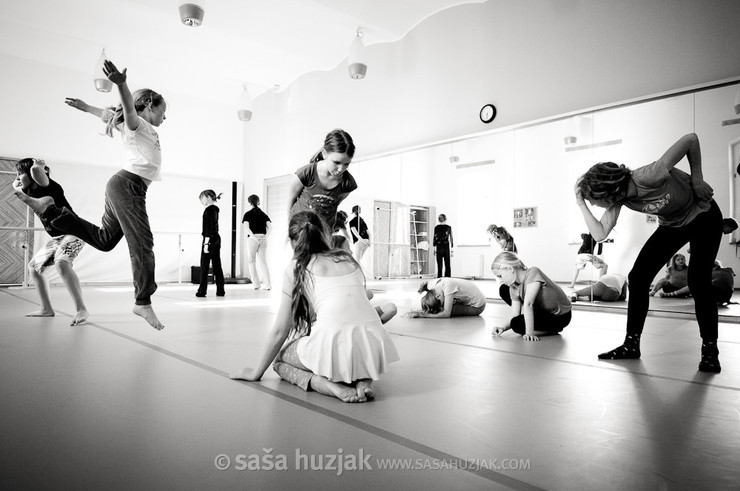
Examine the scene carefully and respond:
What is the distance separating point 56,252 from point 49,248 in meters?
0.10

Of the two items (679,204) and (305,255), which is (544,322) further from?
(305,255)

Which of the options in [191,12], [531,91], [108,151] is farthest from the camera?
[108,151]

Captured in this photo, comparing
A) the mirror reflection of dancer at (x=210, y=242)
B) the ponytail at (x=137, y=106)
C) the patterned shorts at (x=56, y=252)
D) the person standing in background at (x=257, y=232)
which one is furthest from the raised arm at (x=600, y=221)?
the person standing in background at (x=257, y=232)

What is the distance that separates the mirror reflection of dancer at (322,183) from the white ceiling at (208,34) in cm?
443

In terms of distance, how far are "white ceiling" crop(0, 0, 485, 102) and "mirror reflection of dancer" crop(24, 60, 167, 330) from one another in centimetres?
448

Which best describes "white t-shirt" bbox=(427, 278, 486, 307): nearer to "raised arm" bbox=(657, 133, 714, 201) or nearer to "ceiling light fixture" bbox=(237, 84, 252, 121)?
"raised arm" bbox=(657, 133, 714, 201)

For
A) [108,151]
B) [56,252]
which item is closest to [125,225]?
[56,252]

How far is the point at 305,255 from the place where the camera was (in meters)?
1.78

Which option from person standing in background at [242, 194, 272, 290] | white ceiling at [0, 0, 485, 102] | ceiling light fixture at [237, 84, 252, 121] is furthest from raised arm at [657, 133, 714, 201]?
ceiling light fixture at [237, 84, 252, 121]

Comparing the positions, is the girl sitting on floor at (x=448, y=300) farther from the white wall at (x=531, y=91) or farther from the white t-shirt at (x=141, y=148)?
the white wall at (x=531, y=91)

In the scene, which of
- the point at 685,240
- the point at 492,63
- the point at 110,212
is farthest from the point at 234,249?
the point at 685,240

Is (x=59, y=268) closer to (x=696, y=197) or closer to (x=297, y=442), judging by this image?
(x=297, y=442)

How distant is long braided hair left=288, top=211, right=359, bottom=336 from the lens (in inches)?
69.1

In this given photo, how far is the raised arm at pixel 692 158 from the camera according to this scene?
213cm
